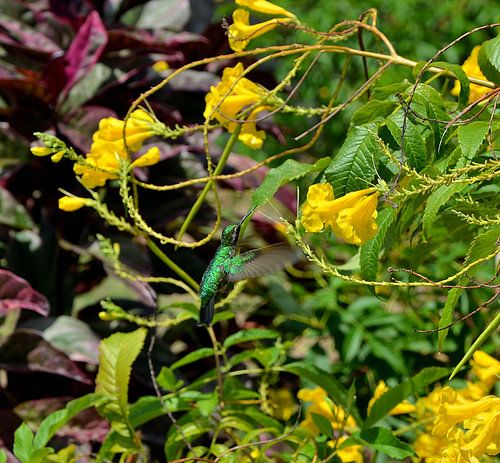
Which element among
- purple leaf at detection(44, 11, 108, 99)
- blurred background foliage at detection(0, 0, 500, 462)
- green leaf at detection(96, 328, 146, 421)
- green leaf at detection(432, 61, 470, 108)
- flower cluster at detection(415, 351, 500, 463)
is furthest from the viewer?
purple leaf at detection(44, 11, 108, 99)

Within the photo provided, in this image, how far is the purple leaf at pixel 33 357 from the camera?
1.78 meters

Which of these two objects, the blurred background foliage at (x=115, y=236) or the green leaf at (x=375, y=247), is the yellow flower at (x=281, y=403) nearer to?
the blurred background foliage at (x=115, y=236)

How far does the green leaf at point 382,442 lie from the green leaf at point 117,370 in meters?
0.37

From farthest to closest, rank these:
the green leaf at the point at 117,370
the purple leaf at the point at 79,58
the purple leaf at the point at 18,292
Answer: the purple leaf at the point at 79,58
the purple leaf at the point at 18,292
the green leaf at the point at 117,370

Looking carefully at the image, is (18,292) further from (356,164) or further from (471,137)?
(471,137)

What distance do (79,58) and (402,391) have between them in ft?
3.77

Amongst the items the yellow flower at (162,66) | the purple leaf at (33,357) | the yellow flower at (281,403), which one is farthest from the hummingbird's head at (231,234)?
the yellow flower at (162,66)

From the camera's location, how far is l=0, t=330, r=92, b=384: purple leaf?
1784 millimetres

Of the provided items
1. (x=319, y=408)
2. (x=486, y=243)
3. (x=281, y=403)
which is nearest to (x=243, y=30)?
(x=486, y=243)

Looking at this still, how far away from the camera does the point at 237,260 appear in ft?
4.26

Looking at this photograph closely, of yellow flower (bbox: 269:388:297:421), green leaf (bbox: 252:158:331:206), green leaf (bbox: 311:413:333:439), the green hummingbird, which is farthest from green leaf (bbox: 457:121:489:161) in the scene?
yellow flower (bbox: 269:388:297:421)

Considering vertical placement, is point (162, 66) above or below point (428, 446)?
above

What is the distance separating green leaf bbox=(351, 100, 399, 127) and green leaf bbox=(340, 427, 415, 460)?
19.7 inches

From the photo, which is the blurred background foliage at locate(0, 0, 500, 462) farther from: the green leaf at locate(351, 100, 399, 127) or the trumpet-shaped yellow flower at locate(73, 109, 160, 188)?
the green leaf at locate(351, 100, 399, 127)
